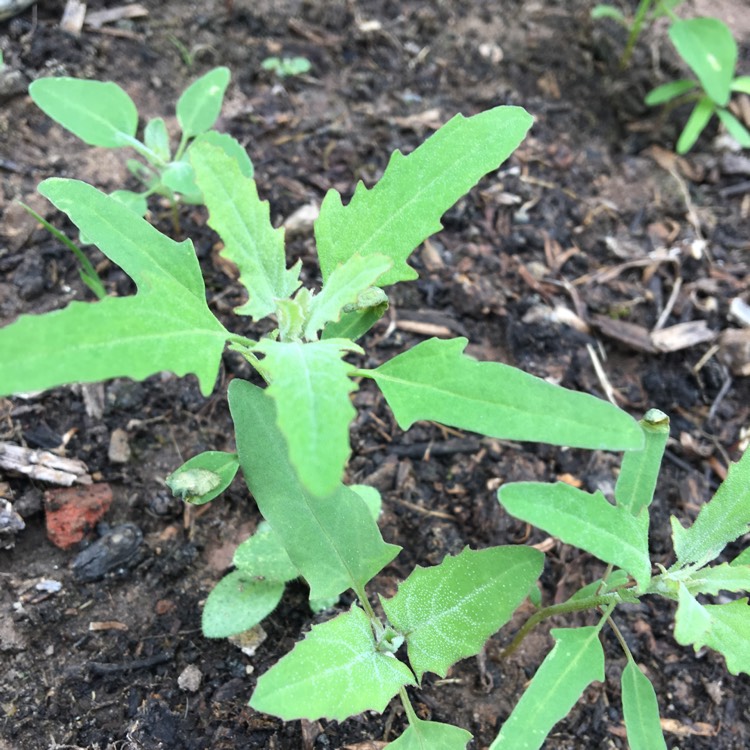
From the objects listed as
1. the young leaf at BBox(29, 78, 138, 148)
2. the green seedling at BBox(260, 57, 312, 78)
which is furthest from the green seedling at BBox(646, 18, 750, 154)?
the young leaf at BBox(29, 78, 138, 148)

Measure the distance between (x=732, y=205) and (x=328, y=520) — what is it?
2.86 metres

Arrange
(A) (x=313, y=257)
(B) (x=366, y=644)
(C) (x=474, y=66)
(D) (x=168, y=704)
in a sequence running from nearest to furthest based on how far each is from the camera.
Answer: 1. (B) (x=366, y=644)
2. (D) (x=168, y=704)
3. (A) (x=313, y=257)
4. (C) (x=474, y=66)

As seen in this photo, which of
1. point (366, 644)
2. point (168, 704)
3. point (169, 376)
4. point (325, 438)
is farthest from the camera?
point (169, 376)

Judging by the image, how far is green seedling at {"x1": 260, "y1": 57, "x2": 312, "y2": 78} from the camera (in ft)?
11.4

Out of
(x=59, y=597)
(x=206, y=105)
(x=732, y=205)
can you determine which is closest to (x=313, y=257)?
(x=206, y=105)

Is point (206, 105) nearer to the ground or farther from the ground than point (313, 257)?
farther from the ground

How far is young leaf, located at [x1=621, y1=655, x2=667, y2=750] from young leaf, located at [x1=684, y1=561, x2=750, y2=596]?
0.88 ft

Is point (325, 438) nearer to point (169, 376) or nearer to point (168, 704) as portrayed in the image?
point (168, 704)

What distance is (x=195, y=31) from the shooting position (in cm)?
349

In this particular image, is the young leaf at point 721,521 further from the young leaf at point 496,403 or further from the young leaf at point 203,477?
the young leaf at point 203,477

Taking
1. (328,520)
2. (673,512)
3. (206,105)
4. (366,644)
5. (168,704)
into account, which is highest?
(206,105)

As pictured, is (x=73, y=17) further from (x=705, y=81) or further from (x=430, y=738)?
(x=430, y=738)

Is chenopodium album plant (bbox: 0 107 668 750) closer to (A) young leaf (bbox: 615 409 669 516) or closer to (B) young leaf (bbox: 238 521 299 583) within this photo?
(B) young leaf (bbox: 238 521 299 583)

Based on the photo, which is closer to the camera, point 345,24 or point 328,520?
point 328,520
